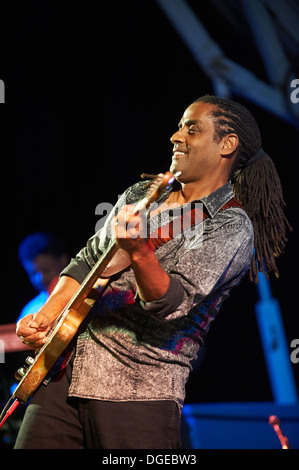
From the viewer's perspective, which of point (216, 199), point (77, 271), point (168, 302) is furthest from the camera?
point (77, 271)

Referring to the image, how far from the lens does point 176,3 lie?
5199mm

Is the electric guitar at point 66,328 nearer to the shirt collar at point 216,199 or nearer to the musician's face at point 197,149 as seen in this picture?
the shirt collar at point 216,199

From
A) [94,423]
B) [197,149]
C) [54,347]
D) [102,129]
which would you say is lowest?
[94,423]

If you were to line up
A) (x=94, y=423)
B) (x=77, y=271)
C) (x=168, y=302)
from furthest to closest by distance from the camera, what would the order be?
(x=77, y=271), (x=94, y=423), (x=168, y=302)

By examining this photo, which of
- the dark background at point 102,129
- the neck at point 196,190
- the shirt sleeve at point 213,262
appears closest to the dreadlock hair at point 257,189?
the neck at point 196,190

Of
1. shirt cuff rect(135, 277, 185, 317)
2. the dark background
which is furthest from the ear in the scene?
the dark background

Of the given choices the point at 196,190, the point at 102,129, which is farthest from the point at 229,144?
the point at 102,129

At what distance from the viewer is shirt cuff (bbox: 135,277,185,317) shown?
1.74 m

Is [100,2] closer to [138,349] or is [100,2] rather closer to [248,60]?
[248,60]

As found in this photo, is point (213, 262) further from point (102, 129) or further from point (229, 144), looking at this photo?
point (102, 129)

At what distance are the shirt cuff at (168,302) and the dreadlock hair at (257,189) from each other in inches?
34.6

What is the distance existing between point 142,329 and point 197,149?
2.97 feet

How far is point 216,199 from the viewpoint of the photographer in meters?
2.23

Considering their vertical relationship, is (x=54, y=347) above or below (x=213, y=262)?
below
